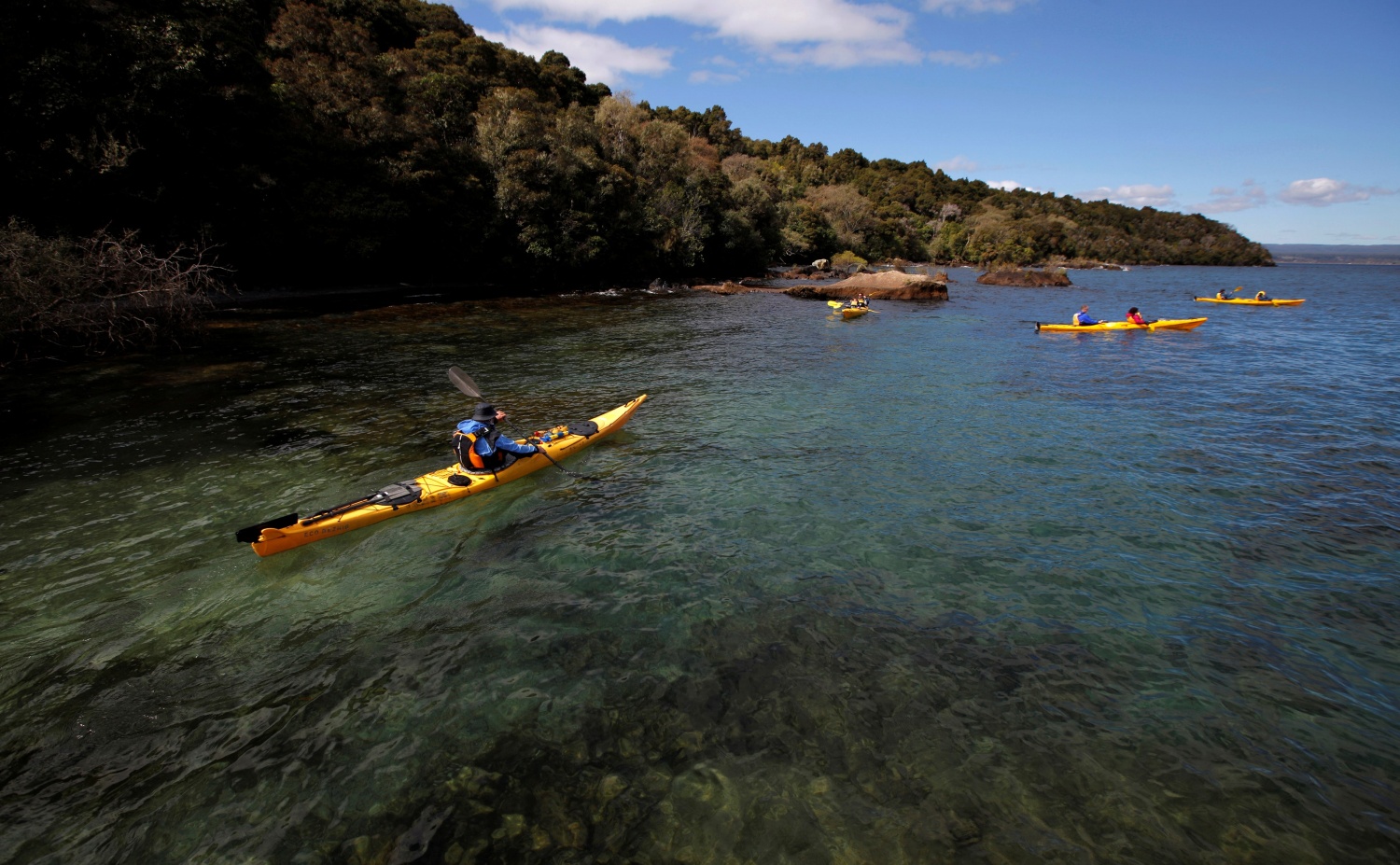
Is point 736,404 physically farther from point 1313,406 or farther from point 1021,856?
point 1313,406

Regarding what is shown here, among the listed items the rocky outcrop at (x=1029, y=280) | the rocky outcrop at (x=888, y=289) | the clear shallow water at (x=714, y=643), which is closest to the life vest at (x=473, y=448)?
the clear shallow water at (x=714, y=643)

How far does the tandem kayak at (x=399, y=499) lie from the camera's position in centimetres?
810

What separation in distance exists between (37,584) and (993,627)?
1173 cm

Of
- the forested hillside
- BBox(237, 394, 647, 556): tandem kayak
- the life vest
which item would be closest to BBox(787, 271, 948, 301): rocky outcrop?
the forested hillside

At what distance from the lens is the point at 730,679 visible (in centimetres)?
618

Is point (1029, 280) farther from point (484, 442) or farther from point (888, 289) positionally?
point (484, 442)

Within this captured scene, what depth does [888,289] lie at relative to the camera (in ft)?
134

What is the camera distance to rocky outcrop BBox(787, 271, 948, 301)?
1580 inches

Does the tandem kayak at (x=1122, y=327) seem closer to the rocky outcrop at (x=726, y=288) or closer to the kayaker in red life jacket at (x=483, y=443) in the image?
the rocky outcrop at (x=726, y=288)

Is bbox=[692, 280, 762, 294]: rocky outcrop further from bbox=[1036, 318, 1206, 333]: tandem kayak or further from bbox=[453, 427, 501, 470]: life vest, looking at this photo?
bbox=[453, 427, 501, 470]: life vest

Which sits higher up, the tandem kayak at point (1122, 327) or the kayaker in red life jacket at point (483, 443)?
the tandem kayak at point (1122, 327)

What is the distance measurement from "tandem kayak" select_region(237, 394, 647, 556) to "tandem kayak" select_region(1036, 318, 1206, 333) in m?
23.5

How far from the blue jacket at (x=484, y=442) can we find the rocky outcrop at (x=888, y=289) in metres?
32.7

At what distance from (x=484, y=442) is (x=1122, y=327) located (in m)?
29.9
